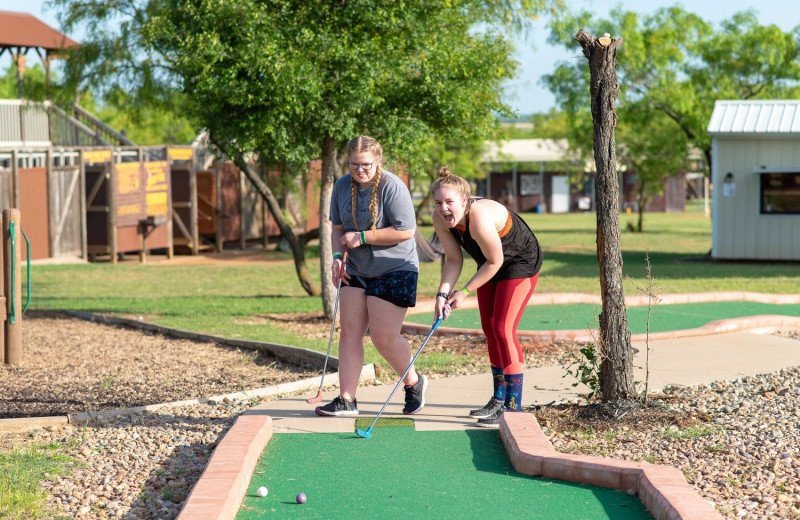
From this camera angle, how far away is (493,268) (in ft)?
17.9

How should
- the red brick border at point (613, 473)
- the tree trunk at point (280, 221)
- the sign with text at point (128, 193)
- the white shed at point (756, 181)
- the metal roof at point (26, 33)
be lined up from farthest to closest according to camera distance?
the metal roof at point (26, 33), the sign with text at point (128, 193), the white shed at point (756, 181), the tree trunk at point (280, 221), the red brick border at point (613, 473)

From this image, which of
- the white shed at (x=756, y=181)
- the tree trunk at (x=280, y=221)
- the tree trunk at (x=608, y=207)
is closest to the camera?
the tree trunk at (x=608, y=207)

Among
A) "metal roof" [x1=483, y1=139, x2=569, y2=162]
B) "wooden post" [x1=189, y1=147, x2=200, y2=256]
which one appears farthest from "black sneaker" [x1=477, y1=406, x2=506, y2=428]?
"metal roof" [x1=483, y1=139, x2=569, y2=162]

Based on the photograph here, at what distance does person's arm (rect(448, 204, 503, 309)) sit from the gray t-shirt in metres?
0.40

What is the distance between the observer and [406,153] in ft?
33.6

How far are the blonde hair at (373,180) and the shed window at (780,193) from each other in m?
15.2

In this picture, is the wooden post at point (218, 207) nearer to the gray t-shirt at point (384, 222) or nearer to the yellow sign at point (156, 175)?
the yellow sign at point (156, 175)

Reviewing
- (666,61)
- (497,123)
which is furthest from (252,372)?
(666,61)

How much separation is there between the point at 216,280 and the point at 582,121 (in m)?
12.5

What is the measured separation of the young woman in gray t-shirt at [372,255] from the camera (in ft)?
18.6

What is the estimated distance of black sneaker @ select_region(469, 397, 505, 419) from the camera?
5.84 meters

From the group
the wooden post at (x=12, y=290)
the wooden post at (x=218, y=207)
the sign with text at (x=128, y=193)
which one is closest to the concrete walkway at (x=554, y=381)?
the wooden post at (x=12, y=290)

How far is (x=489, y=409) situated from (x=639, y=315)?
17.6 ft

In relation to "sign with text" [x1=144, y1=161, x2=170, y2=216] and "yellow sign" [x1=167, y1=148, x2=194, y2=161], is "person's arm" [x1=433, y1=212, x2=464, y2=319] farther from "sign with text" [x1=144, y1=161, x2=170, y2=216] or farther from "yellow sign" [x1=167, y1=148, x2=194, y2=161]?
"yellow sign" [x1=167, y1=148, x2=194, y2=161]
